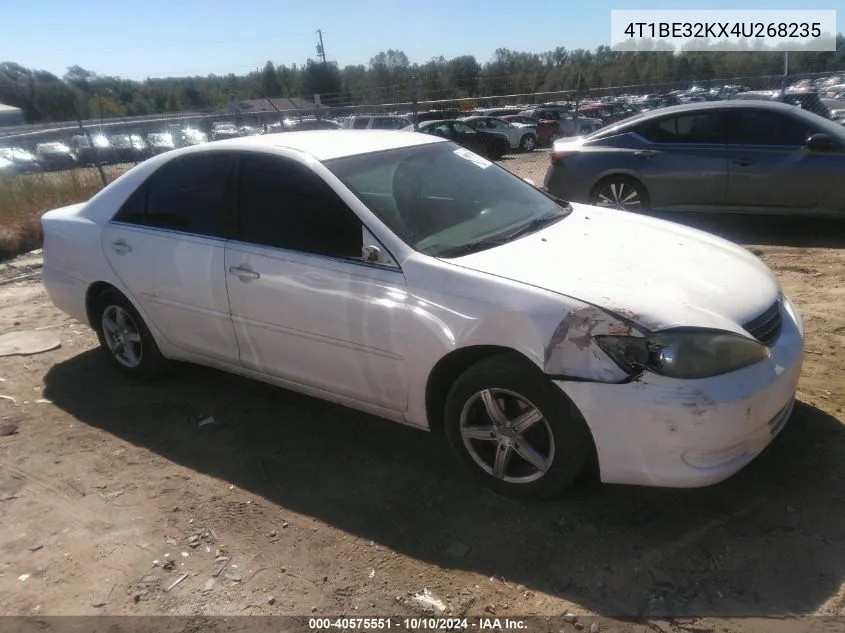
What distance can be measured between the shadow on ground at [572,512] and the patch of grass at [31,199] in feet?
21.0

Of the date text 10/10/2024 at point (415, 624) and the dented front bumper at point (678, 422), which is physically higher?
the dented front bumper at point (678, 422)

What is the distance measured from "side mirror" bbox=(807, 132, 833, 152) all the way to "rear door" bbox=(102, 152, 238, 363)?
598 cm

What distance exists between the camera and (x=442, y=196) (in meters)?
3.66

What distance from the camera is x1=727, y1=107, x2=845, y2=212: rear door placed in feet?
23.1

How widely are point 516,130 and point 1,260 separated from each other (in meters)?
19.2

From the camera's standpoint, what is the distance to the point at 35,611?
8.61ft

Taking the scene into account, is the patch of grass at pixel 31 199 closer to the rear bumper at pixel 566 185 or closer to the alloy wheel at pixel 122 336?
the alloy wheel at pixel 122 336

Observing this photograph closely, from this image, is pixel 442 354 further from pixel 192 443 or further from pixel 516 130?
pixel 516 130

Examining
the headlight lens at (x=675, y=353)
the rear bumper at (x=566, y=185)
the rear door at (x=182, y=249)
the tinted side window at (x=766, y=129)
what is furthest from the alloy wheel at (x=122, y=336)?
the tinted side window at (x=766, y=129)

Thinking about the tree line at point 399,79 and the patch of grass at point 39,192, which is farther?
the tree line at point 399,79

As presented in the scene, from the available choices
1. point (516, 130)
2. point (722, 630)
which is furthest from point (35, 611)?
point (516, 130)

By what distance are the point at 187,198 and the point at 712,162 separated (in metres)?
5.77

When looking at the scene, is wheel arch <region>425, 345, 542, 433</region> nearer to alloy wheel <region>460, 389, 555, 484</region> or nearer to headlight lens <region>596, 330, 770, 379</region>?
alloy wheel <region>460, 389, 555, 484</region>

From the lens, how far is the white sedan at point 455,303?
262 centimetres
